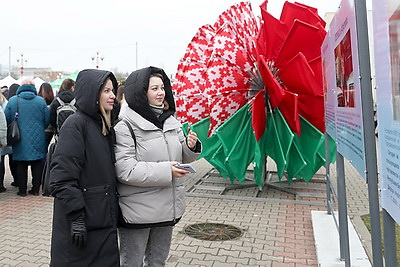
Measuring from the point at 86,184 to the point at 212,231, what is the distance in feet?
9.09

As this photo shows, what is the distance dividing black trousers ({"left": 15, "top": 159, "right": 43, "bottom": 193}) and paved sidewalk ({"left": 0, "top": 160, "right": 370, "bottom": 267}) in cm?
23

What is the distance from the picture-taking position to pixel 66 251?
2.43m

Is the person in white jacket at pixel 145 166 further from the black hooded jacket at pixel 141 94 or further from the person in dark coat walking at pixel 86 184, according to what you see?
the person in dark coat walking at pixel 86 184

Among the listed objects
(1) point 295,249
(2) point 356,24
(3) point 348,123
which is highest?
(2) point 356,24

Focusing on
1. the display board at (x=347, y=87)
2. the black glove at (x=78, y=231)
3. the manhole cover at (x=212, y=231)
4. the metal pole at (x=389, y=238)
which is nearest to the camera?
the metal pole at (x=389, y=238)

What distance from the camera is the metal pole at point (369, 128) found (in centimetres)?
188

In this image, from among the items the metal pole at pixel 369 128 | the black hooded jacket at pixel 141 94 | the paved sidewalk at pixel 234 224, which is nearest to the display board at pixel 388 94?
the metal pole at pixel 369 128

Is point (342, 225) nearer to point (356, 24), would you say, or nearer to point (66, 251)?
point (356, 24)

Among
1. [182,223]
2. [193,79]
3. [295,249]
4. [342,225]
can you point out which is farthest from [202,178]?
[342,225]

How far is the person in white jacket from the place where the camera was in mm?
2729

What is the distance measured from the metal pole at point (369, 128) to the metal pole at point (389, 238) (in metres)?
0.20

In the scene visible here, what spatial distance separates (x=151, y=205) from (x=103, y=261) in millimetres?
481

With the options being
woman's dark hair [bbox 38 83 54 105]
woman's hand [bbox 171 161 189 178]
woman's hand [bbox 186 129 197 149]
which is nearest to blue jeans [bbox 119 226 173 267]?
woman's hand [bbox 171 161 189 178]

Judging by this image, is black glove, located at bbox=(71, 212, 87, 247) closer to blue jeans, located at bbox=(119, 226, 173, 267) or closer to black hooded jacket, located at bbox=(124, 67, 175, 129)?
blue jeans, located at bbox=(119, 226, 173, 267)
